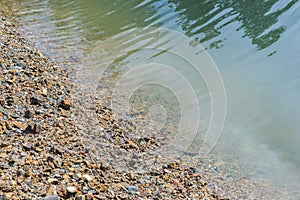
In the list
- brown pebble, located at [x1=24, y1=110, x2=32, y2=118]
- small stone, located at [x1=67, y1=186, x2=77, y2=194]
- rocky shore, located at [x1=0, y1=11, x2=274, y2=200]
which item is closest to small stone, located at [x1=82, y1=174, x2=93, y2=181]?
rocky shore, located at [x1=0, y1=11, x2=274, y2=200]

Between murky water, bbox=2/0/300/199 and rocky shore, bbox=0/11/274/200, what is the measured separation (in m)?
1.40

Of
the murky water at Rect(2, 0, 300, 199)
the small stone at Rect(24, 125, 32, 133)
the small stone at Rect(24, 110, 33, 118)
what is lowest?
the murky water at Rect(2, 0, 300, 199)

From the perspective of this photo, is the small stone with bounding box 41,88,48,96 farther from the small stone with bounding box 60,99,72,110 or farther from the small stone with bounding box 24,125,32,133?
the small stone with bounding box 24,125,32,133

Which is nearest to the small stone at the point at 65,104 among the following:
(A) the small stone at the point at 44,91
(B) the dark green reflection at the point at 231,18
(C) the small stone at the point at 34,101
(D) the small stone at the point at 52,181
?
(A) the small stone at the point at 44,91

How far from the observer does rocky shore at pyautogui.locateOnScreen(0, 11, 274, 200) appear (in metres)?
5.46

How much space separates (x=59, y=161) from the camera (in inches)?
241

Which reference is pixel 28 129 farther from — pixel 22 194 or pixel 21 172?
pixel 22 194

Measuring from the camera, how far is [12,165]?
5.57 metres

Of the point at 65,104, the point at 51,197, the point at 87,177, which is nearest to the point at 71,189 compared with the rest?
the point at 51,197

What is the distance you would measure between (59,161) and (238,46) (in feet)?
31.1

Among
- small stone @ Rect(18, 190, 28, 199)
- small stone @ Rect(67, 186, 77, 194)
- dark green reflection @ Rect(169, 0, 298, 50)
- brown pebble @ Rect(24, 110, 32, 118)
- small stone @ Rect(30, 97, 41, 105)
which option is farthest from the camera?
dark green reflection @ Rect(169, 0, 298, 50)

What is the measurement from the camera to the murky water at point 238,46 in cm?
866

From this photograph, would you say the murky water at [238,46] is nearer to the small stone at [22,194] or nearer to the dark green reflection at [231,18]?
the dark green reflection at [231,18]

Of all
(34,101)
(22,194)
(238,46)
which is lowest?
(238,46)
